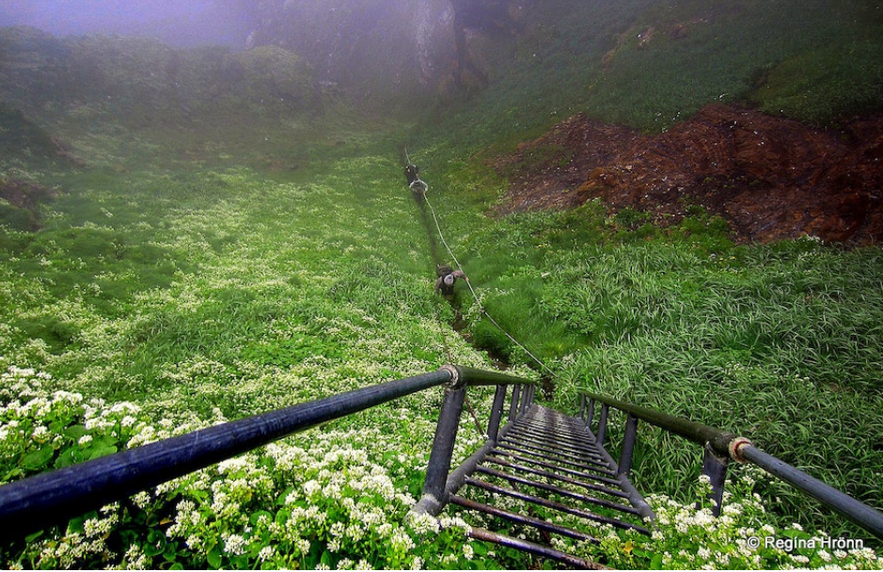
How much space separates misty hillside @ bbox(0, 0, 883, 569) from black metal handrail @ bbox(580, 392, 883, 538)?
1.48 ft

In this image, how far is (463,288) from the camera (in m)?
18.0

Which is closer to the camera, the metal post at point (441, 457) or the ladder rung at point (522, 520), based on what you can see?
the metal post at point (441, 457)

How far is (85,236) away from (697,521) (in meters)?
21.2

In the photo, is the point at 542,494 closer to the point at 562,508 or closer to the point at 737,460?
the point at 562,508

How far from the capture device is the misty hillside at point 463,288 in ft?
9.77

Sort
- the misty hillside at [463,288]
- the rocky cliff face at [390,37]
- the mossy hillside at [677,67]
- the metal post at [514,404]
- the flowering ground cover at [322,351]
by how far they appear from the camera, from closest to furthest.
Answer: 1. the flowering ground cover at [322,351]
2. the misty hillside at [463,288]
3. the metal post at [514,404]
4. the mossy hillside at [677,67]
5. the rocky cliff face at [390,37]

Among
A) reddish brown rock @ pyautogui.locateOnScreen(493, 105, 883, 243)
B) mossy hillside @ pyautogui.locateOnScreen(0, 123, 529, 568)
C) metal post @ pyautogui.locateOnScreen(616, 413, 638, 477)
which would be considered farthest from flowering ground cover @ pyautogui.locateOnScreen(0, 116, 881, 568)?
reddish brown rock @ pyautogui.locateOnScreen(493, 105, 883, 243)

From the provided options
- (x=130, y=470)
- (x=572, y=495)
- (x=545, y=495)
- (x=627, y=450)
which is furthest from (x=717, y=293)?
(x=130, y=470)

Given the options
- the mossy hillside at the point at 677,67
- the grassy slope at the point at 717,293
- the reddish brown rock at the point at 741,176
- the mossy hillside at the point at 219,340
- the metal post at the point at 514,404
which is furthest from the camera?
the mossy hillside at the point at 677,67

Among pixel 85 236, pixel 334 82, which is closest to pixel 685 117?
pixel 85 236

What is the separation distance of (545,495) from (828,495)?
3.05m

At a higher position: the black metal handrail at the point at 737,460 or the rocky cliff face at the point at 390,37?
the rocky cliff face at the point at 390,37

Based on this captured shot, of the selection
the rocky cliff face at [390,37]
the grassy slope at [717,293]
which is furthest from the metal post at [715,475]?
the rocky cliff face at [390,37]

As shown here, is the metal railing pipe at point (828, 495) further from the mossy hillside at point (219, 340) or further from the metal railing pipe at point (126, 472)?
the metal railing pipe at point (126, 472)
